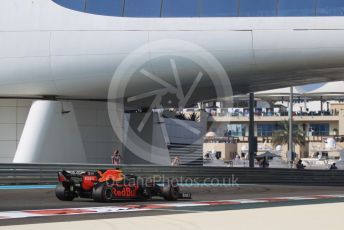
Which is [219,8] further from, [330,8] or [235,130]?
[235,130]

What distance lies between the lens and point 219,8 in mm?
21266

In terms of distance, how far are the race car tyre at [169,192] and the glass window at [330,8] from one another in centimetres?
907

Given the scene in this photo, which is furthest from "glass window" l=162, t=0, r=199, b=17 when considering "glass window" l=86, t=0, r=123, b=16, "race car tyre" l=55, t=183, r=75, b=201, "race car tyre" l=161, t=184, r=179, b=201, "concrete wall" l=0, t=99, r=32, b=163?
"race car tyre" l=55, t=183, r=75, b=201

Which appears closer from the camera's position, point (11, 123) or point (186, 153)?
point (11, 123)

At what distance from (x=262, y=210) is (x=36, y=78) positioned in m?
11.9

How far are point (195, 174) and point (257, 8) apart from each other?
6467mm

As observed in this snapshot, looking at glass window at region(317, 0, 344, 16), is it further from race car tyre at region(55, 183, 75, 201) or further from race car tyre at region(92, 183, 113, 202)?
race car tyre at region(55, 183, 75, 201)

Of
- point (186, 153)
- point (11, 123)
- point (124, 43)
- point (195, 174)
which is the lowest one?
point (195, 174)

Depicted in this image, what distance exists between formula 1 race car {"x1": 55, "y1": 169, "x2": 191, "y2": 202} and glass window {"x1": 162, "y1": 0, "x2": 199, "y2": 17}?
26.7ft

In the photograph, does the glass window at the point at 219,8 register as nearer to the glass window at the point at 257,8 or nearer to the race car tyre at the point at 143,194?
the glass window at the point at 257,8

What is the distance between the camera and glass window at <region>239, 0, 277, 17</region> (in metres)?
21.0

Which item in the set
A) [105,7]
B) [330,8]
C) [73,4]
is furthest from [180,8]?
[330,8]

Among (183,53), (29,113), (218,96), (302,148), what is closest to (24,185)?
(29,113)

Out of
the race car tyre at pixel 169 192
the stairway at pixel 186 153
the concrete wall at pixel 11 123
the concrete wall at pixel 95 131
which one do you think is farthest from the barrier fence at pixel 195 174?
the stairway at pixel 186 153
